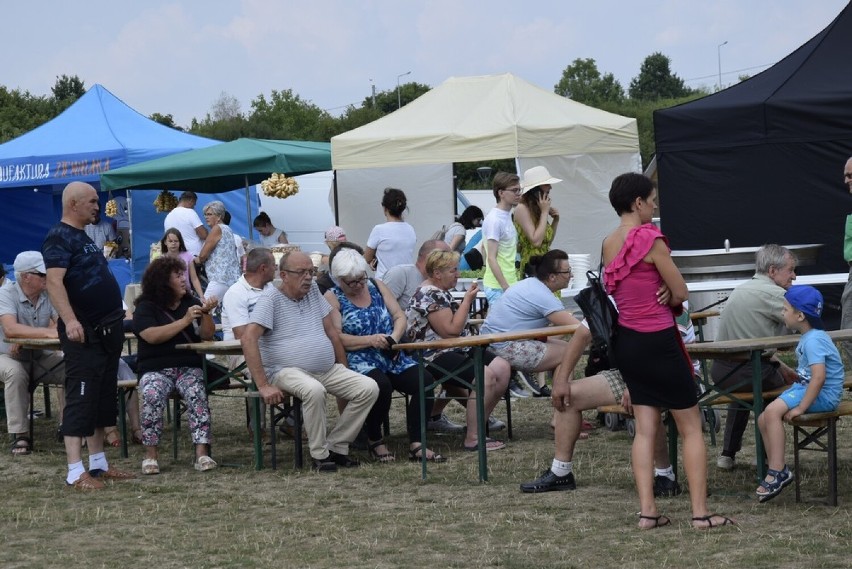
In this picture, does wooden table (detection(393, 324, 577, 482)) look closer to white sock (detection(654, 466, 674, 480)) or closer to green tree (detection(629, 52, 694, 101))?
white sock (detection(654, 466, 674, 480))

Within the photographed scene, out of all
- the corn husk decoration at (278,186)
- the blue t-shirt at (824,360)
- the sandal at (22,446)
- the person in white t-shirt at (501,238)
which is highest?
the corn husk decoration at (278,186)

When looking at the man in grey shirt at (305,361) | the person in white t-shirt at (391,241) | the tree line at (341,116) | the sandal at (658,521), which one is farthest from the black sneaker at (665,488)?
the tree line at (341,116)

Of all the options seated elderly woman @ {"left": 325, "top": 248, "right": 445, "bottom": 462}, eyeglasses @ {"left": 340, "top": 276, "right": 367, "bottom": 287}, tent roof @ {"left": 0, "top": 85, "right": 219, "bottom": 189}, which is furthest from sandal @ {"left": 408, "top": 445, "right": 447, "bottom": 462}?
tent roof @ {"left": 0, "top": 85, "right": 219, "bottom": 189}

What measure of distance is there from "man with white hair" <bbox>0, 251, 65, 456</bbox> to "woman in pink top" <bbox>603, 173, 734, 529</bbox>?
4143 mm

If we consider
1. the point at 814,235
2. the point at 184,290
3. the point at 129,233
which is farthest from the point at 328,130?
the point at 184,290

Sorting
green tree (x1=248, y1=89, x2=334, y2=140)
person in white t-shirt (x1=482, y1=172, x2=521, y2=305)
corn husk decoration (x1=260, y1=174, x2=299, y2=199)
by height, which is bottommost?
person in white t-shirt (x1=482, y1=172, x2=521, y2=305)

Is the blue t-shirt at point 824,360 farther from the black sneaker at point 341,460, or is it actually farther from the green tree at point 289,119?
the green tree at point 289,119

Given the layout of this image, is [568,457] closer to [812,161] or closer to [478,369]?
[478,369]

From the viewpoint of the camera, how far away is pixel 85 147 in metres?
16.9

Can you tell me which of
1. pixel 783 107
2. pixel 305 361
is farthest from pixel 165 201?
pixel 305 361

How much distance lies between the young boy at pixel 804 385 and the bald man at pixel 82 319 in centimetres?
333

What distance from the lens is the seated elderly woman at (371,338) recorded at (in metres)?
6.90

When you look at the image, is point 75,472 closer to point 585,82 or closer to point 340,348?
point 340,348

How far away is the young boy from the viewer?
16.7 feet
